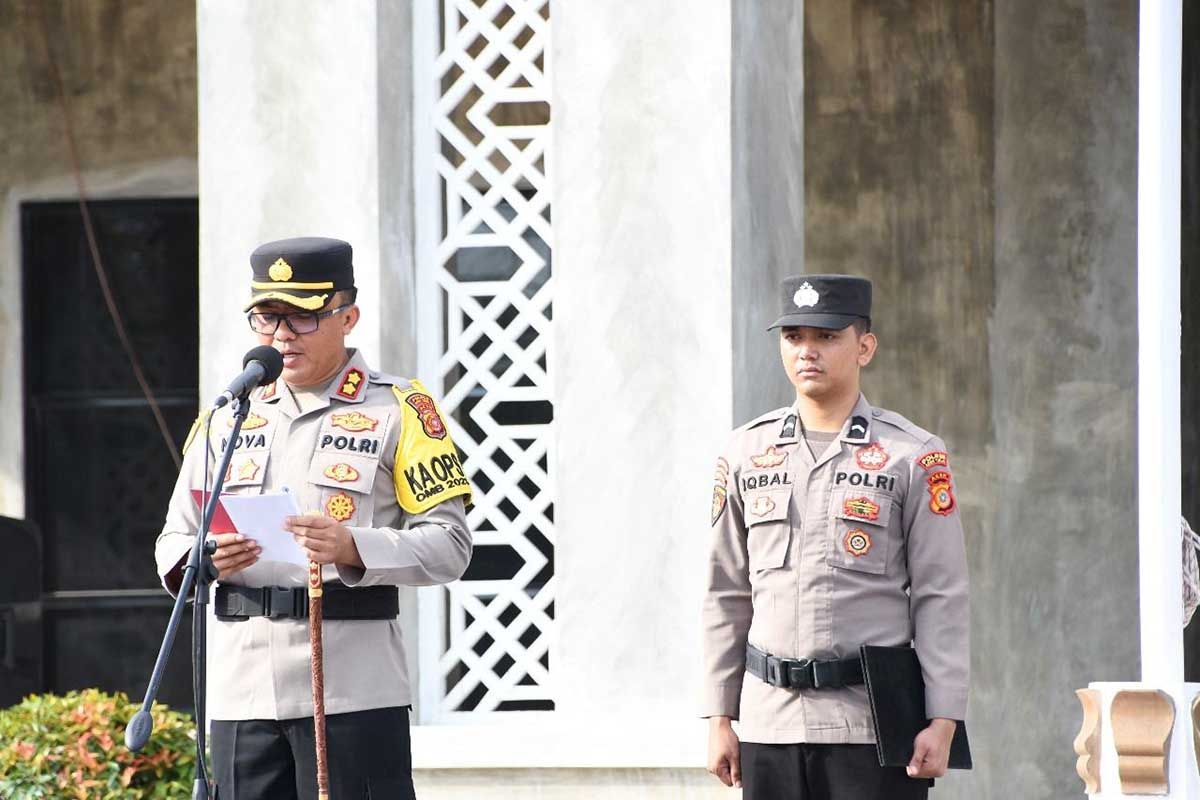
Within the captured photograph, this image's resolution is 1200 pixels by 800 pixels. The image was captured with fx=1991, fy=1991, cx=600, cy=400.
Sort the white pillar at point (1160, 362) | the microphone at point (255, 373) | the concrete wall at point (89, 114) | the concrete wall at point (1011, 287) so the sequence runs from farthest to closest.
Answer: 1. the concrete wall at point (89, 114)
2. the concrete wall at point (1011, 287)
3. the white pillar at point (1160, 362)
4. the microphone at point (255, 373)

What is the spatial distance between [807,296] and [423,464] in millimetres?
971

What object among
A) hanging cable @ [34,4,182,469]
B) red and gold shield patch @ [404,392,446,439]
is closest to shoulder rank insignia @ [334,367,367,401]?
red and gold shield patch @ [404,392,446,439]

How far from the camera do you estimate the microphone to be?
3.93 m

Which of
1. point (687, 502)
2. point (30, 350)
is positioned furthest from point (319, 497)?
point (30, 350)

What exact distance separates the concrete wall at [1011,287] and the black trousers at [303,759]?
4407mm

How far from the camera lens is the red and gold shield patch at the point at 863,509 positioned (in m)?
4.48

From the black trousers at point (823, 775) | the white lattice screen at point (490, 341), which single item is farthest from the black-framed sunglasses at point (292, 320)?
the white lattice screen at point (490, 341)

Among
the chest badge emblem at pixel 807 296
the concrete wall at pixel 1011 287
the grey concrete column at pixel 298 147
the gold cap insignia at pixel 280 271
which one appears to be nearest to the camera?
the gold cap insignia at pixel 280 271

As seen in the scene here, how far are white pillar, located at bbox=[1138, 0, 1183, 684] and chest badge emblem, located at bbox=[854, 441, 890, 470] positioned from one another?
1.44 meters

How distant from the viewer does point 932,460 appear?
4559 millimetres

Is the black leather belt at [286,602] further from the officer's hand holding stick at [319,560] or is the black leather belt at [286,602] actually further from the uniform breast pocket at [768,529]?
the uniform breast pocket at [768,529]

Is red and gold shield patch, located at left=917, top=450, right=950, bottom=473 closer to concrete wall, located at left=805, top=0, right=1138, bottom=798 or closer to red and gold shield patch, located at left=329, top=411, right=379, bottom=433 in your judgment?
red and gold shield patch, located at left=329, top=411, right=379, bottom=433

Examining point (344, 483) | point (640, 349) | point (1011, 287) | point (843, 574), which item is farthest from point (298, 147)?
point (1011, 287)

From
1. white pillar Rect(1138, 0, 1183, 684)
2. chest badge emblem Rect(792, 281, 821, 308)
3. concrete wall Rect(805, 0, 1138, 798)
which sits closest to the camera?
chest badge emblem Rect(792, 281, 821, 308)
